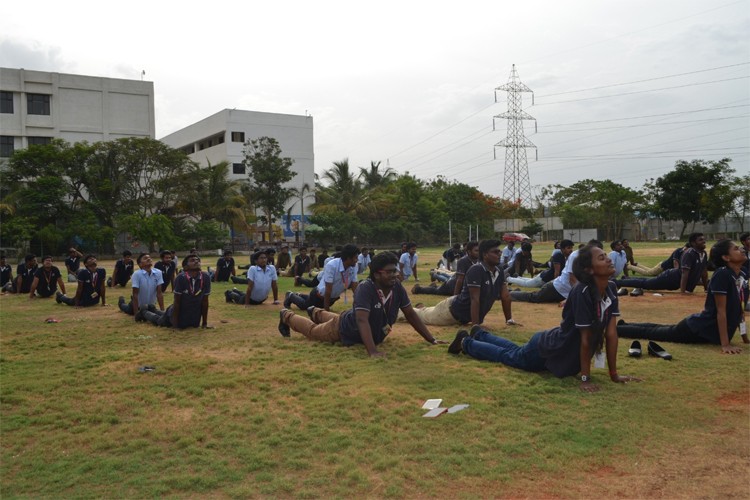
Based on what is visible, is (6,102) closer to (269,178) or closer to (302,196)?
(269,178)

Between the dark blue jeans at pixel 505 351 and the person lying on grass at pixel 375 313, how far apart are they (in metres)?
0.74

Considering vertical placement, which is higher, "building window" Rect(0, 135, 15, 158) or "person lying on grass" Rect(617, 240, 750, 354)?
"building window" Rect(0, 135, 15, 158)

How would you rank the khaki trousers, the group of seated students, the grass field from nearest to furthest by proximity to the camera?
the grass field
the group of seated students
the khaki trousers

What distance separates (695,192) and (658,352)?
59090 mm

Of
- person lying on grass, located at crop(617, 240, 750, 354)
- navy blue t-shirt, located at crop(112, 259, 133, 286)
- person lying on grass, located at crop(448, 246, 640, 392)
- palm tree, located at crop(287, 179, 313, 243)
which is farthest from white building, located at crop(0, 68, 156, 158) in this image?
person lying on grass, located at crop(448, 246, 640, 392)

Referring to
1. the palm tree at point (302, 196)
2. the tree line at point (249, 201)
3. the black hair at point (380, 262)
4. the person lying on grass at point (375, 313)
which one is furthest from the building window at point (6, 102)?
the black hair at point (380, 262)

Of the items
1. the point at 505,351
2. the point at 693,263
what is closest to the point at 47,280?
the point at 505,351

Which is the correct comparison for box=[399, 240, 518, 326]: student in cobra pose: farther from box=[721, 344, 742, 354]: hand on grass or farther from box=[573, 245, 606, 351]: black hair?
box=[573, 245, 606, 351]: black hair

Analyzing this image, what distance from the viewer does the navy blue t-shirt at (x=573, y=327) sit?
5988 mm

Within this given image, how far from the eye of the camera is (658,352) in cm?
768

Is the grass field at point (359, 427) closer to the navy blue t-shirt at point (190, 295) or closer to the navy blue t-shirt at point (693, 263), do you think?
the navy blue t-shirt at point (190, 295)

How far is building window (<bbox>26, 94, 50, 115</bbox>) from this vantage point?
52375mm

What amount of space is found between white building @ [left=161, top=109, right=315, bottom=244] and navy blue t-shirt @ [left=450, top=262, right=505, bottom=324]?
5190cm

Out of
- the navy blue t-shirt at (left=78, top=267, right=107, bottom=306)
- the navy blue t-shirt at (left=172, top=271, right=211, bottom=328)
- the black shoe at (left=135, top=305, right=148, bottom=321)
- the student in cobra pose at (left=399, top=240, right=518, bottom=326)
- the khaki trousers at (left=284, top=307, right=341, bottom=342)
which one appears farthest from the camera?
the navy blue t-shirt at (left=78, top=267, right=107, bottom=306)
